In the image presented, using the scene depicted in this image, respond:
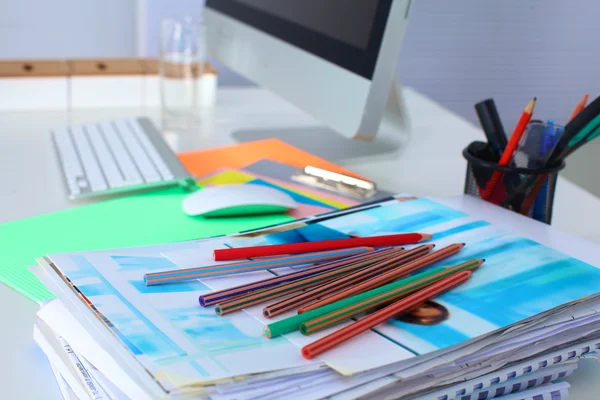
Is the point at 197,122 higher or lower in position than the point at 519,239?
lower

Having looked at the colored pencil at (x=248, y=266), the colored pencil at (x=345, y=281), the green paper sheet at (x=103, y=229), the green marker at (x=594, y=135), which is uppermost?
the green marker at (x=594, y=135)

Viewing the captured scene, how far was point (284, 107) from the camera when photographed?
129 cm

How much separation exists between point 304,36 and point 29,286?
0.53m

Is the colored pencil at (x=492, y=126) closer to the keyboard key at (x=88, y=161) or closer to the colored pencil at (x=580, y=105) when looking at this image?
the colored pencil at (x=580, y=105)

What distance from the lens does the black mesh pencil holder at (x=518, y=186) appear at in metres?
0.69

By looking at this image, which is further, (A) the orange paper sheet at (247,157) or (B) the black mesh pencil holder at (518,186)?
(A) the orange paper sheet at (247,157)

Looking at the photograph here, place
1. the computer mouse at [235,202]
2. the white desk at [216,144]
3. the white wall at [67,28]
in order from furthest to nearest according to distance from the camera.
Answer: the white wall at [67,28], the computer mouse at [235,202], the white desk at [216,144]

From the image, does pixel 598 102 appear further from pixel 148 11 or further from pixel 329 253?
pixel 148 11

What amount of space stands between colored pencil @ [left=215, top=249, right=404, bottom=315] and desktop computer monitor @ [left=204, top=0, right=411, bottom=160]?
35 centimetres

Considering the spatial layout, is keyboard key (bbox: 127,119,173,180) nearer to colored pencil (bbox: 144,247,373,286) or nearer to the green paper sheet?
the green paper sheet

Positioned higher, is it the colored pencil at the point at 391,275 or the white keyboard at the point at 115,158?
the colored pencil at the point at 391,275

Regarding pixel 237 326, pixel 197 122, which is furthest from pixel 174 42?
pixel 237 326

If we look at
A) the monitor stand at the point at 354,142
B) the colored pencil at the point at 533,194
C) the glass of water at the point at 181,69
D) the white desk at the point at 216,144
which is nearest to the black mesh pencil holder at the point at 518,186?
the colored pencil at the point at 533,194

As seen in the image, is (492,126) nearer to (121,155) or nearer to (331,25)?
(331,25)
